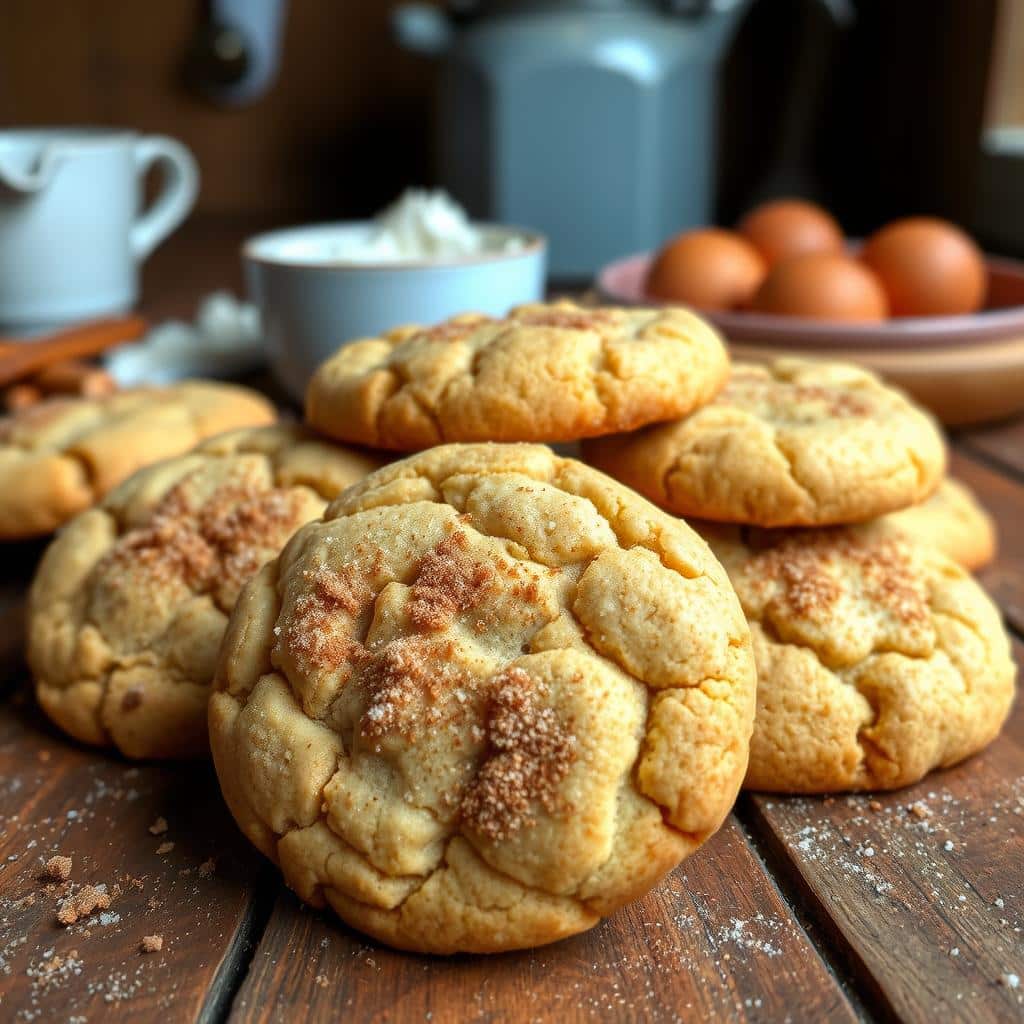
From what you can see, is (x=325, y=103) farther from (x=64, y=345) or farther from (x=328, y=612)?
(x=328, y=612)

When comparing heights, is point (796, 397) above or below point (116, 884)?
above

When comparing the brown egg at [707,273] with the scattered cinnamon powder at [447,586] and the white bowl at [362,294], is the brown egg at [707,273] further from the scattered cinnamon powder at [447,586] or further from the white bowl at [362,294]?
the scattered cinnamon powder at [447,586]

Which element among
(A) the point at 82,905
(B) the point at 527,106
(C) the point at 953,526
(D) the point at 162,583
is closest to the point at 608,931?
(A) the point at 82,905

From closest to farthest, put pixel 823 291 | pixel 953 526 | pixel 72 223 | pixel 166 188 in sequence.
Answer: pixel 953 526
pixel 823 291
pixel 72 223
pixel 166 188

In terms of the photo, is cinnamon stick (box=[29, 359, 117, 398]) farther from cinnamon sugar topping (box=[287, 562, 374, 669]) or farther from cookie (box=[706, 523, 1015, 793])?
cookie (box=[706, 523, 1015, 793])

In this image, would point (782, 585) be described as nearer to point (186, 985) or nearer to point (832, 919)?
point (832, 919)

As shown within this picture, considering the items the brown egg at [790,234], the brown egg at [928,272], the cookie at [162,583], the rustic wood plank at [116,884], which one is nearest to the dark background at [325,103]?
the brown egg at [790,234]
